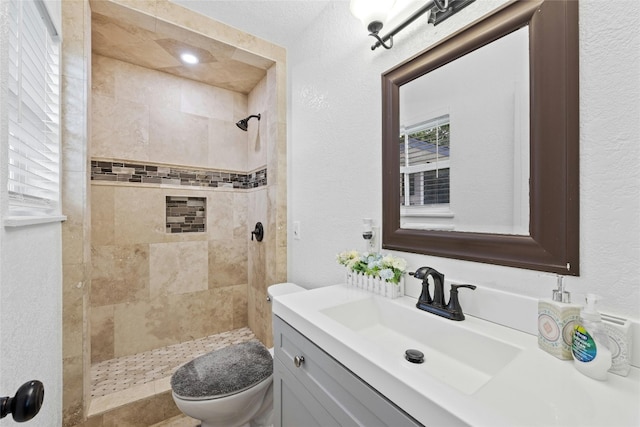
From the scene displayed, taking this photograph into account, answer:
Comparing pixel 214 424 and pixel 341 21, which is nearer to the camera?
pixel 214 424

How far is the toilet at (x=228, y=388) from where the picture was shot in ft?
3.71

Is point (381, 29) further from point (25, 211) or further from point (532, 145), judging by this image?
point (25, 211)

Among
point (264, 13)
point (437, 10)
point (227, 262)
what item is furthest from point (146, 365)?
point (437, 10)

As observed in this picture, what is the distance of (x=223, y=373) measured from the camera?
126cm

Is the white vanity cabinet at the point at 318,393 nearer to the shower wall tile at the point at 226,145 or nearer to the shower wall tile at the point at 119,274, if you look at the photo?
the shower wall tile at the point at 119,274

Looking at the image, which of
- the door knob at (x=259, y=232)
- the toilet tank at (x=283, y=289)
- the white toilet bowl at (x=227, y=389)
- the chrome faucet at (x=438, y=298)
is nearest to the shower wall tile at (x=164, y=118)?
the door knob at (x=259, y=232)

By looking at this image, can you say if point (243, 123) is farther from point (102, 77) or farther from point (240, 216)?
point (102, 77)

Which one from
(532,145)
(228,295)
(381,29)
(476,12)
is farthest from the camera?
(228,295)

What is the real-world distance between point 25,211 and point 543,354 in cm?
151

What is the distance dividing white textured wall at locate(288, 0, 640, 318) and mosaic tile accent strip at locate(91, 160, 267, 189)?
0.71 metres

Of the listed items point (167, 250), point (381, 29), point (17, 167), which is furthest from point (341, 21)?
point (167, 250)

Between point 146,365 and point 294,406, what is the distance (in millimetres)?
1556

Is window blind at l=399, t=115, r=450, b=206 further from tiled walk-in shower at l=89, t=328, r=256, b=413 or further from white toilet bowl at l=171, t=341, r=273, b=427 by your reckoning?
tiled walk-in shower at l=89, t=328, r=256, b=413

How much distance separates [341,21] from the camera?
1412 mm
